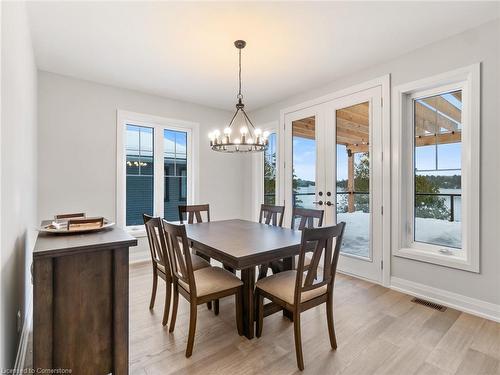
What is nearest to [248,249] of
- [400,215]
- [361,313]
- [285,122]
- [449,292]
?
[361,313]

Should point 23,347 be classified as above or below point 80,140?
below

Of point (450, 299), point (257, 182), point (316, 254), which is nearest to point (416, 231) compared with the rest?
point (450, 299)

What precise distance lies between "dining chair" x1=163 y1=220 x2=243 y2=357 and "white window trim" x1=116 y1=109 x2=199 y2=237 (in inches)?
88.8

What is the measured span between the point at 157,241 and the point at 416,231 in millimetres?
2800

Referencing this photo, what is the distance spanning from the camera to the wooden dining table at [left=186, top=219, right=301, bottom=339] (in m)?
1.84

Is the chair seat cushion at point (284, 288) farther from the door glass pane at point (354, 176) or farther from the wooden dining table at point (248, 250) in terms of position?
the door glass pane at point (354, 176)

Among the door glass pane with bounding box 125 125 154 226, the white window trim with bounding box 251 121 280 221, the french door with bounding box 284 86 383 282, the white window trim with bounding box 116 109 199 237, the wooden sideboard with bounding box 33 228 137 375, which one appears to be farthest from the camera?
the white window trim with bounding box 251 121 280 221

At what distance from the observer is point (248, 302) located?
6.81ft

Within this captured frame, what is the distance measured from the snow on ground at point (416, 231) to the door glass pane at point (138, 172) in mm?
3016

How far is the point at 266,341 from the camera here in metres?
2.02

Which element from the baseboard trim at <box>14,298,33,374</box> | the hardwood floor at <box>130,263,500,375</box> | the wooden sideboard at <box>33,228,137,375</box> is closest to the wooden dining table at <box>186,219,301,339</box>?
the hardwood floor at <box>130,263,500,375</box>

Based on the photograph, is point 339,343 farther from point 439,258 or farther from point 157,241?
point 157,241

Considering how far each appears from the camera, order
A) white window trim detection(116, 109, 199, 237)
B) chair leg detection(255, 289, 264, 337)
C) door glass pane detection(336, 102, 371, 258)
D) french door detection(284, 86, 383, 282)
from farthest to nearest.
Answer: white window trim detection(116, 109, 199, 237) < door glass pane detection(336, 102, 371, 258) < french door detection(284, 86, 383, 282) < chair leg detection(255, 289, 264, 337)

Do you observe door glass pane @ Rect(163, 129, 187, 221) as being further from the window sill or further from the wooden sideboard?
the window sill
